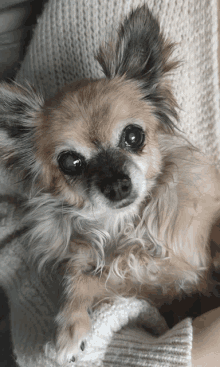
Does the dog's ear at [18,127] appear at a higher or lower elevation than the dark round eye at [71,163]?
higher

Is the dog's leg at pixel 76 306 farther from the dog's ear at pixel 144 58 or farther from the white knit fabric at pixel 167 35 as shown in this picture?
the white knit fabric at pixel 167 35

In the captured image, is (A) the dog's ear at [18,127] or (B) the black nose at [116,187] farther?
(A) the dog's ear at [18,127]

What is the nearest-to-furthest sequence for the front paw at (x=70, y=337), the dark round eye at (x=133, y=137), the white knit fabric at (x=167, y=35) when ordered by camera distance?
1. the front paw at (x=70, y=337)
2. the dark round eye at (x=133, y=137)
3. the white knit fabric at (x=167, y=35)

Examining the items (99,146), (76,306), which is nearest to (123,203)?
(99,146)

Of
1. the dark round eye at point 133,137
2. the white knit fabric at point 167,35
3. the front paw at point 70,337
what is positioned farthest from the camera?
the white knit fabric at point 167,35

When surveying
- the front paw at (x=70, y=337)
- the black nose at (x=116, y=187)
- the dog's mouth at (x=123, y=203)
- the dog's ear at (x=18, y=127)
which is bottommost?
the front paw at (x=70, y=337)

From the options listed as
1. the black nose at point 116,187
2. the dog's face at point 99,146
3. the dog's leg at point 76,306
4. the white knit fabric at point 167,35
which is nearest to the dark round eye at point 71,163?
the dog's face at point 99,146

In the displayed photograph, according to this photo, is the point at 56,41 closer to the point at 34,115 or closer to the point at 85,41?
the point at 85,41
